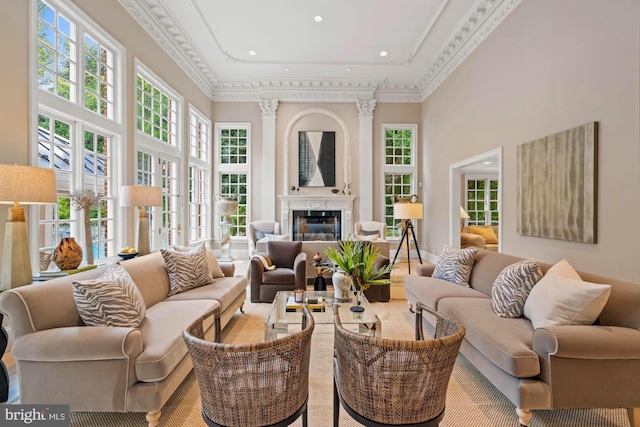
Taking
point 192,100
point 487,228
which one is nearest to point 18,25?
point 192,100

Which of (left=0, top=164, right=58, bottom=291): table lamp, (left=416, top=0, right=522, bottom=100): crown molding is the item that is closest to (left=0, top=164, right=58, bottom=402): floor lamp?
(left=0, top=164, right=58, bottom=291): table lamp

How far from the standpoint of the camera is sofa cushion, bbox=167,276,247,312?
288 cm

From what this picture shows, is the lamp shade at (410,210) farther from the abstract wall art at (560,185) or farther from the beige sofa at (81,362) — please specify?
the beige sofa at (81,362)

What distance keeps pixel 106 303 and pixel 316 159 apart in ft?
20.1

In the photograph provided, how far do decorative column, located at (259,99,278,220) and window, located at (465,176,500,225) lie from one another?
5352 millimetres

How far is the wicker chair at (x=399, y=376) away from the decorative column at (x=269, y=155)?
20.8ft

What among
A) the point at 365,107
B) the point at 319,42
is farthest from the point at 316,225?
the point at 319,42

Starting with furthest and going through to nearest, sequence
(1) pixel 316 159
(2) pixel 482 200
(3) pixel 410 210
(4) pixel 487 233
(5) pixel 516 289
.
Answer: (2) pixel 482 200 < (1) pixel 316 159 < (4) pixel 487 233 < (3) pixel 410 210 < (5) pixel 516 289

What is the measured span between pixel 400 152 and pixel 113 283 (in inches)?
275

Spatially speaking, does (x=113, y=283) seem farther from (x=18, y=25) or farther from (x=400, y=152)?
(x=400, y=152)

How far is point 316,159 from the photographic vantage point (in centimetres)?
763

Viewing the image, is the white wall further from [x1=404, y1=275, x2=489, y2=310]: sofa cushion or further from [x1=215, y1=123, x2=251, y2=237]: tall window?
[x1=215, y1=123, x2=251, y2=237]: tall window

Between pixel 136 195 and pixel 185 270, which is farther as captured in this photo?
pixel 136 195

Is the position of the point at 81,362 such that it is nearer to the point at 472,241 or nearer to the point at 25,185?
the point at 25,185
